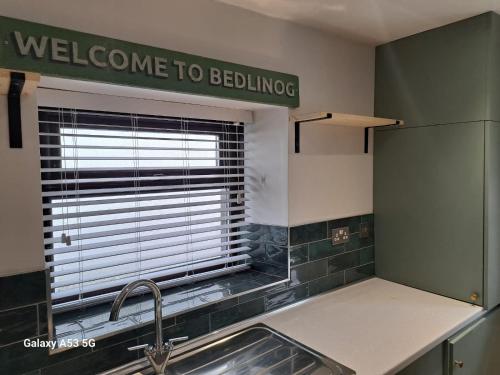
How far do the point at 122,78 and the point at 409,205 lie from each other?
1676 millimetres

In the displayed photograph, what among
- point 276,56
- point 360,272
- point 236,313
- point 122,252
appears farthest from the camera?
point 360,272

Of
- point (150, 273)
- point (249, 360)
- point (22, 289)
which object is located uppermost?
point (22, 289)

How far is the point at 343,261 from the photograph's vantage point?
Answer: 206 cm

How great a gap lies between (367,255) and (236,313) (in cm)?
102

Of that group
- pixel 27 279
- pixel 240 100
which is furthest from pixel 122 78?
pixel 27 279

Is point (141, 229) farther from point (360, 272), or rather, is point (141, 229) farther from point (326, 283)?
point (360, 272)

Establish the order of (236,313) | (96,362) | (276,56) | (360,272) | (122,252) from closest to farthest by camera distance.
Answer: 1. (96,362)
2. (122,252)
3. (236,313)
4. (276,56)
5. (360,272)

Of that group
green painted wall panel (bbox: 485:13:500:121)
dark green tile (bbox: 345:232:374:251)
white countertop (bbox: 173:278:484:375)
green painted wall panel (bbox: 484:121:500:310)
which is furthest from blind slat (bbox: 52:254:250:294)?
green painted wall panel (bbox: 485:13:500:121)

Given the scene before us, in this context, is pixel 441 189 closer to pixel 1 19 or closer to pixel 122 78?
pixel 122 78

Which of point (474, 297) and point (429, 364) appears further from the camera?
point (474, 297)

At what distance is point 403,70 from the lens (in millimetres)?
2041

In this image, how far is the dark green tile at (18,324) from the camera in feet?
3.46

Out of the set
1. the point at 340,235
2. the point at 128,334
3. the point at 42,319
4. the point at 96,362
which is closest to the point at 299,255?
the point at 340,235

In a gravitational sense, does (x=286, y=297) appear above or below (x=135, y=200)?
below
